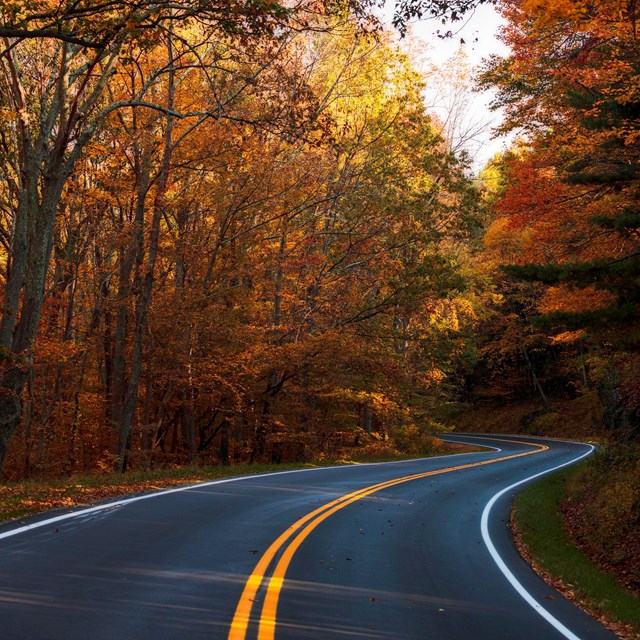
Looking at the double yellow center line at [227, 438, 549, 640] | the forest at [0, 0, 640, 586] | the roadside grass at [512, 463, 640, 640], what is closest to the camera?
the double yellow center line at [227, 438, 549, 640]

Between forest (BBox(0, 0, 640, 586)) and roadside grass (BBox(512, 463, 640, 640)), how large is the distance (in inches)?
70.1

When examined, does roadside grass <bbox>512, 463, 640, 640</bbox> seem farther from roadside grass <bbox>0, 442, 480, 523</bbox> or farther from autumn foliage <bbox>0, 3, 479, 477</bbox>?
autumn foliage <bbox>0, 3, 479, 477</bbox>

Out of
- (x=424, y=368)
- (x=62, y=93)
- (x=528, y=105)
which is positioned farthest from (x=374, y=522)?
(x=424, y=368)

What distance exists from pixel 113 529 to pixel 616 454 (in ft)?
45.0

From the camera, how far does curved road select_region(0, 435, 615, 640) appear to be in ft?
19.1

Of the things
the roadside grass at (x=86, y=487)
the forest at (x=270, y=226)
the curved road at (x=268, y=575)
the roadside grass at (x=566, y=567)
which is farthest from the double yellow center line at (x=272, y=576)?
the forest at (x=270, y=226)

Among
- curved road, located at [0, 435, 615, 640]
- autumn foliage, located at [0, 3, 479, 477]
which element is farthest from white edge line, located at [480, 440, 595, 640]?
autumn foliage, located at [0, 3, 479, 477]

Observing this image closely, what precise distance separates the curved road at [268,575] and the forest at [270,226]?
432 cm

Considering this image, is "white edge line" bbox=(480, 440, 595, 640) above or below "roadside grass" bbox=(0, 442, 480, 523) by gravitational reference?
below

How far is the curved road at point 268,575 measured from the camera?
229 inches

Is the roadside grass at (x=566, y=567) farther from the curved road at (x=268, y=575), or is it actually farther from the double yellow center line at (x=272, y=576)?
the double yellow center line at (x=272, y=576)

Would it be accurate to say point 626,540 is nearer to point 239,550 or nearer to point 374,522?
point 374,522

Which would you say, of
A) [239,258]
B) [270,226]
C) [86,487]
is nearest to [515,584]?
[86,487]

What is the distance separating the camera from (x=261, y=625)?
575 centimetres
